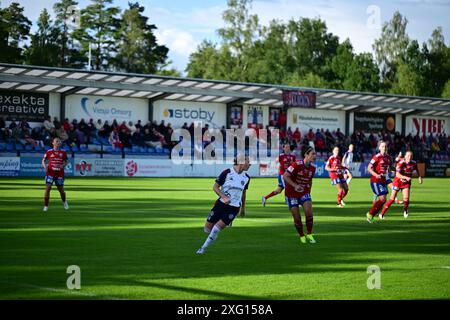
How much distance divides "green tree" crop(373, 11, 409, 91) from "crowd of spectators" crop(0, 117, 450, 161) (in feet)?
131

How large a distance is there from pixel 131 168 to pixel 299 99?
52.5 ft

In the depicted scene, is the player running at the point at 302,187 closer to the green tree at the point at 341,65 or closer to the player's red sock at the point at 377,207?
the player's red sock at the point at 377,207

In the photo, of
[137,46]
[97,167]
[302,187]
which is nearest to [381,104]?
[97,167]

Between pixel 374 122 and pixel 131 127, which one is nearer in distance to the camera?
pixel 131 127

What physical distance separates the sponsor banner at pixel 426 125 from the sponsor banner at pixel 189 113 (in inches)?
829

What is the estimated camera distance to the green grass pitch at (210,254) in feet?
32.7

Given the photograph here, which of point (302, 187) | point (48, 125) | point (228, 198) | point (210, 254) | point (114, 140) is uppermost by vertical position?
point (48, 125)

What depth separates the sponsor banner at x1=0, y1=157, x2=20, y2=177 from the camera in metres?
42.0

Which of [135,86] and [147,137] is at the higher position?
[135,86]

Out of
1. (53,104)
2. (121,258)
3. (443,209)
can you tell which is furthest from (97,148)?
(121,258)

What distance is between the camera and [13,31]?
80.9 m

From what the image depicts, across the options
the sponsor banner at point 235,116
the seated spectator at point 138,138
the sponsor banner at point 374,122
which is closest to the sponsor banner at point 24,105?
the seated spectator at point 138,138

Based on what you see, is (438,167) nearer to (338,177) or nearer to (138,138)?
(138,138)
